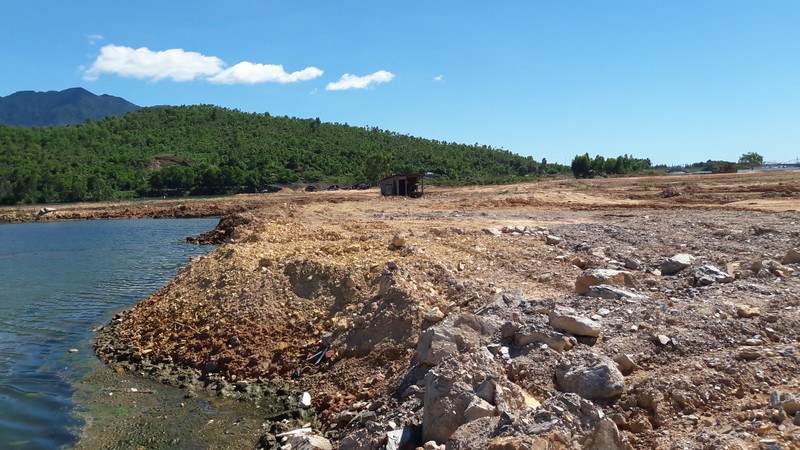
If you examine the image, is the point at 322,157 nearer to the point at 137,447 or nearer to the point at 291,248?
the point at 291,248

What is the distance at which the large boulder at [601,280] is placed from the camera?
921cm

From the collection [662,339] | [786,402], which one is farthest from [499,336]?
[786,402]

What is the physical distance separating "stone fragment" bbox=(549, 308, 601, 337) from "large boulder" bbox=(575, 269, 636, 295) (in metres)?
1.87

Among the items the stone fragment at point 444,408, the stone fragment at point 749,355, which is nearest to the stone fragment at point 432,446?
the stone fragment at point 444,408

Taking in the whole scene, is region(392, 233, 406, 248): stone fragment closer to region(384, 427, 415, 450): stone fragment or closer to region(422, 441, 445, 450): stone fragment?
region(384, 427, 415, 450): stone fragment

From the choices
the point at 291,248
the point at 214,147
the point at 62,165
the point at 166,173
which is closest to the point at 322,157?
the point at 214,147

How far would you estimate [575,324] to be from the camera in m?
7.16

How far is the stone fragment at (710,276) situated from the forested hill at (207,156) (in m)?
62.4

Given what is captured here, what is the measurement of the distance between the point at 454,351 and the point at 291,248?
7.96 metres

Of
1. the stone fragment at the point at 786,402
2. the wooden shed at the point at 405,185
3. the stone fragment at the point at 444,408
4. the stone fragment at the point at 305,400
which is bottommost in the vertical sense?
the stone fragment at the point at 305,400

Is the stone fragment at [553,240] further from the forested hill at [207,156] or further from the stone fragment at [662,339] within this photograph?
the forested hill at [207,156]

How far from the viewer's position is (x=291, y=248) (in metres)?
14.3

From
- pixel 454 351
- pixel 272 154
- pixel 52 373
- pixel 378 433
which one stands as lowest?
pixel 52 373

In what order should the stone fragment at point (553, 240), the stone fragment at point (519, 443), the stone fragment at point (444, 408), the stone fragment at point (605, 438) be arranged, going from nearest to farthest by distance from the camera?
the stone fragment at point (519, 443), the stone fragment at point (605, 438), the stone fragment at point (444, 408), the stone fragment at point (553, 240)
